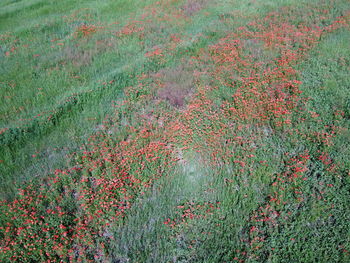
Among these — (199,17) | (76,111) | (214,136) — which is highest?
(199,17)

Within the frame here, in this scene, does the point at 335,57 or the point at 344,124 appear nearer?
the point at 344,124

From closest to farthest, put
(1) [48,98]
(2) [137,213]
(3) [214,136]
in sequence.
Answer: (2) [137,213] < (3) [214,136] < (1) [48,98]

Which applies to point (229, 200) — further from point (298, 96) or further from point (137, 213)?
point (298, 96)

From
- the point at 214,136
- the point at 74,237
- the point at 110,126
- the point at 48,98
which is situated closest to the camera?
the point at 74,237

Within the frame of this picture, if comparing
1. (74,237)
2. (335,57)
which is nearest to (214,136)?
(74,237)

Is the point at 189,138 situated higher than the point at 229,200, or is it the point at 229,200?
the point at 189,138

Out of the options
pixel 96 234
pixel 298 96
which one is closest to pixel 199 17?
pixel 298 96
